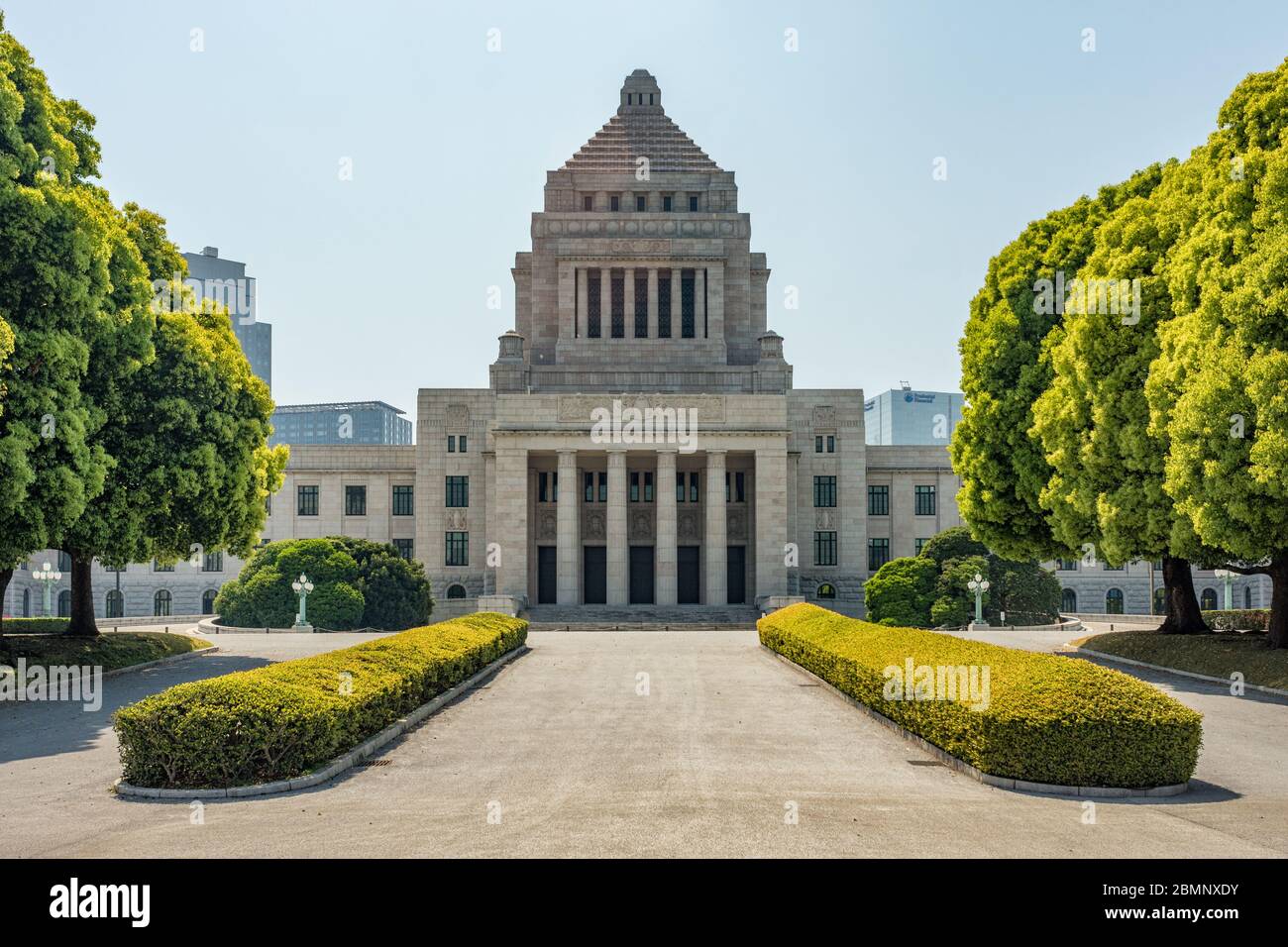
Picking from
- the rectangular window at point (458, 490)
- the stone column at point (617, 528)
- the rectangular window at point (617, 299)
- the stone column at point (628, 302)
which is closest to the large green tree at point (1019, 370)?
the stone column at point (617, 528)

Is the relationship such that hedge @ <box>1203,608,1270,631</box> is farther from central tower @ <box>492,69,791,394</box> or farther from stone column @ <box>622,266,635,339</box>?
stone column @ <box>622,266,635,339</box>

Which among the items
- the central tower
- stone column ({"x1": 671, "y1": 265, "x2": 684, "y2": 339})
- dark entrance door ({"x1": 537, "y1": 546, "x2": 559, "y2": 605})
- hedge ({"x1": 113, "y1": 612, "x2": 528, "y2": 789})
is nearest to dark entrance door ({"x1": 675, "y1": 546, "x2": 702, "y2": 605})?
dark entrance door ({"x1": 537, "y1": 546, "x2": 559, "y2": 605})

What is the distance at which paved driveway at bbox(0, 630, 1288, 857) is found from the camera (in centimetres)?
1002

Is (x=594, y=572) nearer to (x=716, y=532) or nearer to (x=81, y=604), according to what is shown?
(x=716, y=532)

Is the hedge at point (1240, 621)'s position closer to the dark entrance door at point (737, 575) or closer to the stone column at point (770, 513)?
the stone column at point (770, 513)

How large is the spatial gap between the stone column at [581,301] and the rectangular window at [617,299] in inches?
65.4

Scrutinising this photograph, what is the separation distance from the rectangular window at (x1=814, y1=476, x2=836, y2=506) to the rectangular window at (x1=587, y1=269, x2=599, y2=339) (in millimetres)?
16836

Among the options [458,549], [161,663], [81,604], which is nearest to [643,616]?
[458,549]

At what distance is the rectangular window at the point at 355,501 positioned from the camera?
6569 centimetres

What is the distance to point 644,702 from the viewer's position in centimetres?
2136

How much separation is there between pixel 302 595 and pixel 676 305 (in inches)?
1194
